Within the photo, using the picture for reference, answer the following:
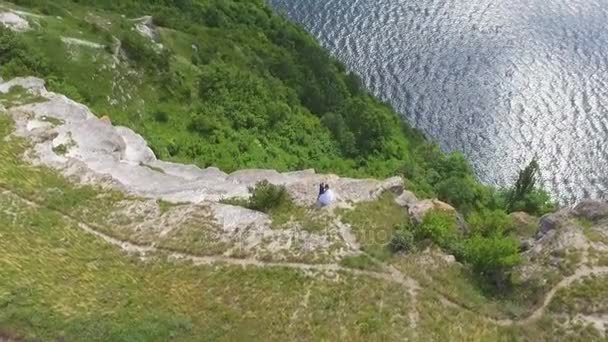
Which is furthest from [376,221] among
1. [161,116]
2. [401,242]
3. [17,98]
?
[161,116]

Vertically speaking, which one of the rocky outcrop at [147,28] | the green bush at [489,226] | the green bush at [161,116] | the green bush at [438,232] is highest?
the rocky outcrop at [147,28]

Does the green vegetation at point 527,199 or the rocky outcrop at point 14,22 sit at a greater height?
the green vegetation at point 527,199

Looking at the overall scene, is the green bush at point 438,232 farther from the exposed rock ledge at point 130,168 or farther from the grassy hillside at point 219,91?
the grassy hillside at point 219,91

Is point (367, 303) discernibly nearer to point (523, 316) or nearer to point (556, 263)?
point (523, 316)

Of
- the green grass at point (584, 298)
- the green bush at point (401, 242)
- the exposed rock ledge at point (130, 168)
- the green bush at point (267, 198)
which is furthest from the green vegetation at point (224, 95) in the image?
the green grass at point (584, 298)

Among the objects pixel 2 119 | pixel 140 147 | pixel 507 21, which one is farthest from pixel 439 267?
pixel 507 21

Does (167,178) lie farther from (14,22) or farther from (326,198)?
(14,22)

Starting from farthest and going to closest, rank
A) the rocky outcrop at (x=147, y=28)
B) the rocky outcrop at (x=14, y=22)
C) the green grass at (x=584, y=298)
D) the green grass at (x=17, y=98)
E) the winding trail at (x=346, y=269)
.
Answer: the rocky outcrop at (x=147, y=28) → the rocky outcrop at (x=14, y=22) → the green grass at (x=17, y=98) → the winding trail at (x=346, y=269) → the green grass at (x=584, y=298)

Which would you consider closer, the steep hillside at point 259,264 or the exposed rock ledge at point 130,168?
the steep hillside at point 259,264
